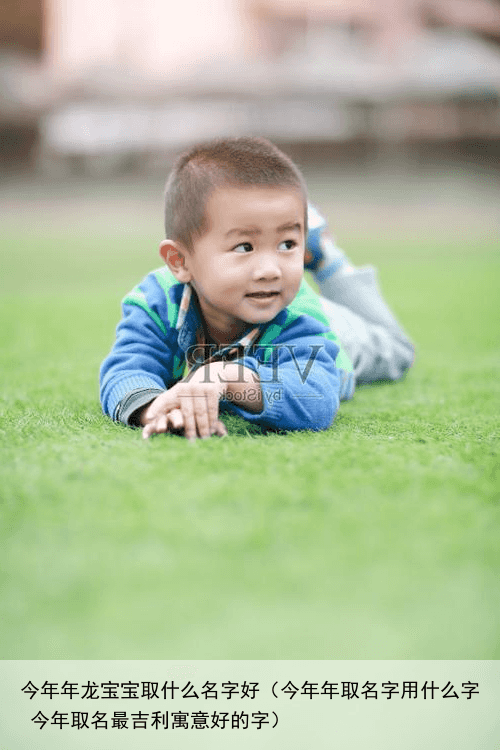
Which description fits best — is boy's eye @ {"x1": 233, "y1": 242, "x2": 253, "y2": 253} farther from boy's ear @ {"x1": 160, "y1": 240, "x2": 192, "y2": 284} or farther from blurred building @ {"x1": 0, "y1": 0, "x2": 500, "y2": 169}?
blurred building @ {"x1": 0, "y1": 0, "x2": 500, "y2": 169}

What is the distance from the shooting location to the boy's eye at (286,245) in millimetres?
1591

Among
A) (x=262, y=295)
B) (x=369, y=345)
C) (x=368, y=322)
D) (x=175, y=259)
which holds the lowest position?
(x=262, y=295)

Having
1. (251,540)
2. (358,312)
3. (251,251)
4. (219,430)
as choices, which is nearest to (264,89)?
(358,312)

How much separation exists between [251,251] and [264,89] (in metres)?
13.5

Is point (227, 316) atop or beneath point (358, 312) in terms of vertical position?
beneath

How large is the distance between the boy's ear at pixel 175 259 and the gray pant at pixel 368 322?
75 centimetres

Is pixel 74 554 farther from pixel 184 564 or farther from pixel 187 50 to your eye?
pixel 187 50

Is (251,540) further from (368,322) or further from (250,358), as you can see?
(368,322)

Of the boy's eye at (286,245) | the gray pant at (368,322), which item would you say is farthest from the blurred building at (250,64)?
the boy's eye at (286,245)

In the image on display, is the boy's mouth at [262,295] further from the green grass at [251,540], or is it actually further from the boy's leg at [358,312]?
the boy's leg at [358,312]

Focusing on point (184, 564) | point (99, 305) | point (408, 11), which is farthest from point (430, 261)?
point (408, 11)

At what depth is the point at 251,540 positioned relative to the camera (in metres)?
1.04

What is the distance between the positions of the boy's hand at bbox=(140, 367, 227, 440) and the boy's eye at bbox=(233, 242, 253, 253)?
0.25 meters

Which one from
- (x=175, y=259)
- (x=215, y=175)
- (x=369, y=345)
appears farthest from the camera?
(x=369, y=345)
